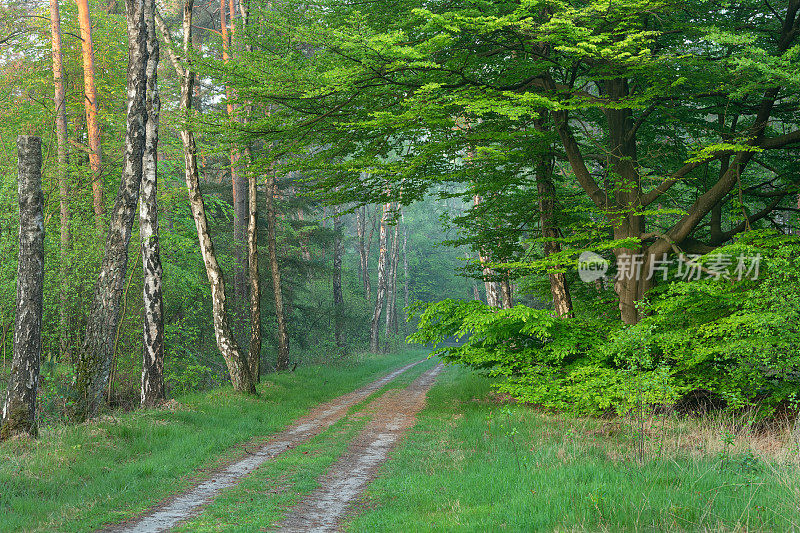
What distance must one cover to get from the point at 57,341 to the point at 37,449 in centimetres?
825

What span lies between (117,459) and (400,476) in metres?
4.59

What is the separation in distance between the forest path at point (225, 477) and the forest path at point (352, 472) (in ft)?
3.70

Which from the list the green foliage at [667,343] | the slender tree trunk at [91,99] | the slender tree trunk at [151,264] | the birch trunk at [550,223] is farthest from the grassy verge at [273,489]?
the slender tree trunk at [91,99]

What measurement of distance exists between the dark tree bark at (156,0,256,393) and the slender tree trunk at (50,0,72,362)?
3.42 m

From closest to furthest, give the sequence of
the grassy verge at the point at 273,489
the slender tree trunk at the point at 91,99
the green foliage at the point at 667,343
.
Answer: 1. the grassy verge at the point at 273,489
2. the green foliage at the point at 667,343
3. the slender tree trunk at the point at 91,99

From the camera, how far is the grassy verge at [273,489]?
5.96 meters

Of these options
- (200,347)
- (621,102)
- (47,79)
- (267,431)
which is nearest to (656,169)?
(621,102)

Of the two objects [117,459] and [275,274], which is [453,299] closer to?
[117,459]

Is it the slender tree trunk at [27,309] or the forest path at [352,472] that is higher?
the slender tree trunk at [27,309]

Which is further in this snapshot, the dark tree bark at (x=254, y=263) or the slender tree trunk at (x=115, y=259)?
the dark tree bark at (x=254, y=263)

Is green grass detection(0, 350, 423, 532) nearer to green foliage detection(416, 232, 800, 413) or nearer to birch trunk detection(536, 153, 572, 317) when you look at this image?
green foliage detection(416, 232, 800, 413)

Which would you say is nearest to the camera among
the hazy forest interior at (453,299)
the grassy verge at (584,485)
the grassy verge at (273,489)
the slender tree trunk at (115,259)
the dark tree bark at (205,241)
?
the grassy verge at (584,485)

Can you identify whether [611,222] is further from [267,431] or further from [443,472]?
[267,431]
